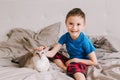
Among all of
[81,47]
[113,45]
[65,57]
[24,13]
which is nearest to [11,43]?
[24,13]

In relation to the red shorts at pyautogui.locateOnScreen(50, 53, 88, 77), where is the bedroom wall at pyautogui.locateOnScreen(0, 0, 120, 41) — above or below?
above

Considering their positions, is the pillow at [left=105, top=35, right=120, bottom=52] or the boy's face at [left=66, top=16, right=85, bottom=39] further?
the pillow at [left=105, top=35, right=120, bottom=52]

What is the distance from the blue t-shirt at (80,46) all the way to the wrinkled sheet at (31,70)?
5.0 inches

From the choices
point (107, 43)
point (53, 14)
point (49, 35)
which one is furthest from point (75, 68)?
point (53, 14)

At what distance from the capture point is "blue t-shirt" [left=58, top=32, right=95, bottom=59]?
161cm

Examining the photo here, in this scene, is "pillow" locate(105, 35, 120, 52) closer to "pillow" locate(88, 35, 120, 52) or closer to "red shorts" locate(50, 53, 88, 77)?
"pillow" locate(88, 35, 120, 52)

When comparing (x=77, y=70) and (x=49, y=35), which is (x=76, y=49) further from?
(x=49, y=35)

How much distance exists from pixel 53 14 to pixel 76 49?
0.74 meters

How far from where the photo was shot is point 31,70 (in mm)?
1491

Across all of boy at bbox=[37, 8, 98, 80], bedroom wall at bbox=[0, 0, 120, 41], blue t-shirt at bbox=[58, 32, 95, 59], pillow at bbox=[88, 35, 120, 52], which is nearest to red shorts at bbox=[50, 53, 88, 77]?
boy at bbox=[37, 8, 98, 80]

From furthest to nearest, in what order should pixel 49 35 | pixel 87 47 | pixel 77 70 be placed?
pixel 49 35, pixel 87 47, pixel 77 70

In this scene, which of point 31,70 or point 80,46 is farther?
point 80,46

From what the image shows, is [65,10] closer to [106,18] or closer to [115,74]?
[106,18]

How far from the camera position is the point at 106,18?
2.27 meters
